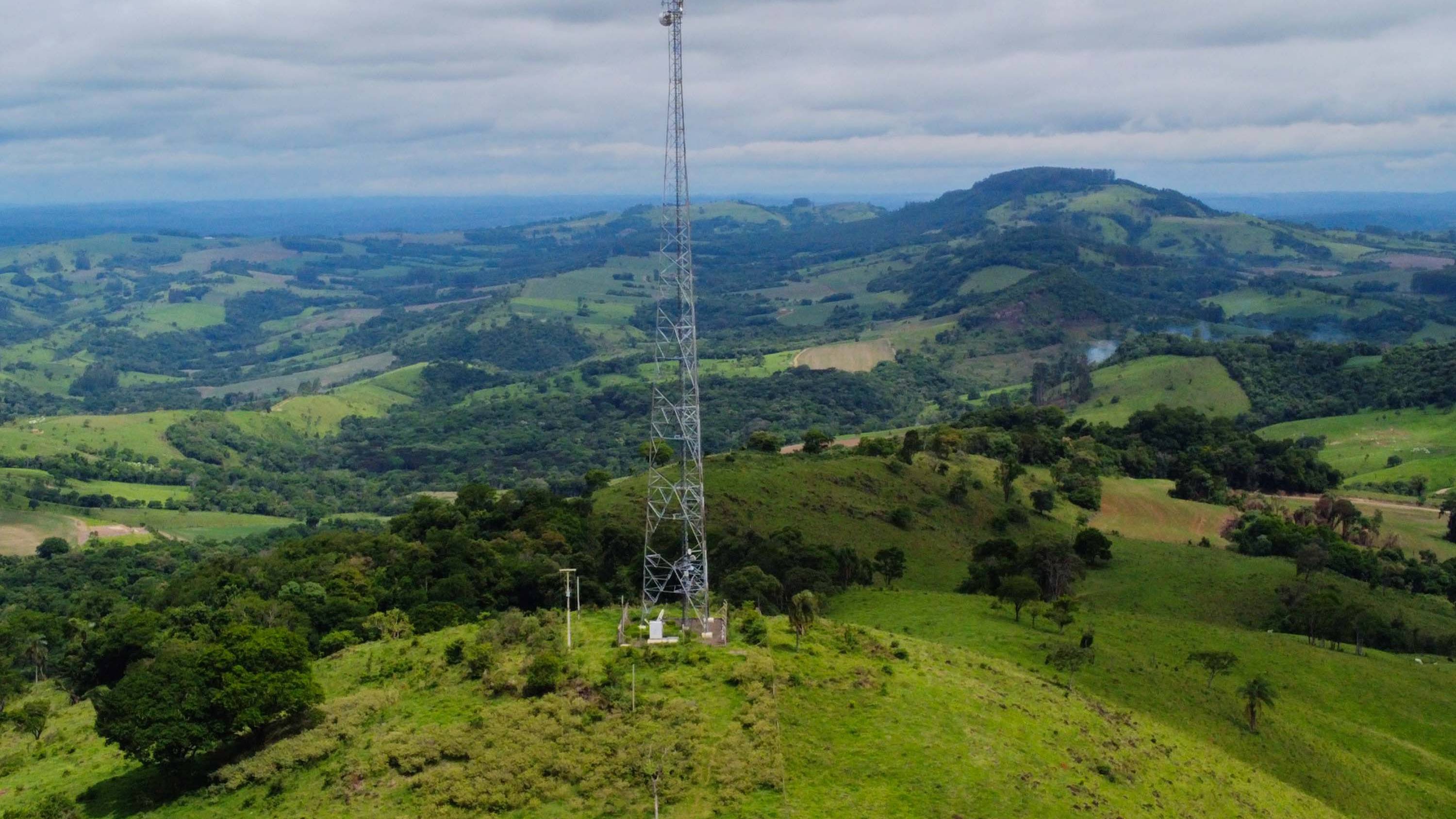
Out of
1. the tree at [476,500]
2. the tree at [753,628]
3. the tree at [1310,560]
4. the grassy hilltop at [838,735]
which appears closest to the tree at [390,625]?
the grassy hilltop at [838,735]

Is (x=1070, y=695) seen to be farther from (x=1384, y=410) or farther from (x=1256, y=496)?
(x=1384, y=410)

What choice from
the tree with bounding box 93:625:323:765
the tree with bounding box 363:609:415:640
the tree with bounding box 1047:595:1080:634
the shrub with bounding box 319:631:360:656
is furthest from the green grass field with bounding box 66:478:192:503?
the tree with bounding box 1047:595:1080:634

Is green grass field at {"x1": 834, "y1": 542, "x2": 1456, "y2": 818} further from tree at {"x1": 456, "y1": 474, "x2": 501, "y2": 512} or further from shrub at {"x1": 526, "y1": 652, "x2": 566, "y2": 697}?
tree at {"x1": 456, "y1": 474, "x2": 501, "y2": 512}

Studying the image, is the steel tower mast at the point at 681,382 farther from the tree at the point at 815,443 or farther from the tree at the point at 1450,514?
the tree at the point at 1450,514

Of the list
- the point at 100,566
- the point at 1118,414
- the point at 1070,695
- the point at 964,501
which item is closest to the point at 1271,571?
the point at 964,501

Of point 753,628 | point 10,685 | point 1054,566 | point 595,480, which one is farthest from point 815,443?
point 10,685

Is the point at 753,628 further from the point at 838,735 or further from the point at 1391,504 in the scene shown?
the point at 1391,504
